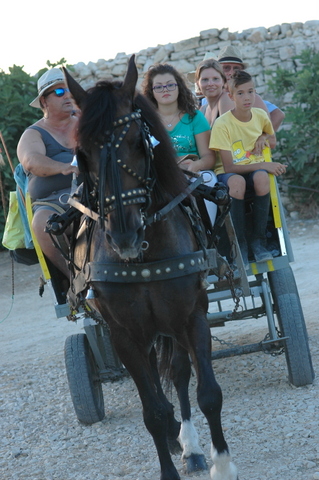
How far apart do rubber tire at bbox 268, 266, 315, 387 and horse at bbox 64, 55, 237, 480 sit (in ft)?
4.01

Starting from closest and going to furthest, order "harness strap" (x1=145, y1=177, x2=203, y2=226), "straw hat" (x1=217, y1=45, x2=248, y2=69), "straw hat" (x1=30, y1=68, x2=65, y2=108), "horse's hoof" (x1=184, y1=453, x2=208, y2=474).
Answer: "harness strap" (x1=145, y1=177, x2=203, y2=226) → "horse's hoof" (x1=184, y1=453, x2=208, y2=474) → "straw hat" (x1=30, y1=68, x2=65, y2=108) → "straw hat" (x1=217, y1=45, x2=248, y2=69)

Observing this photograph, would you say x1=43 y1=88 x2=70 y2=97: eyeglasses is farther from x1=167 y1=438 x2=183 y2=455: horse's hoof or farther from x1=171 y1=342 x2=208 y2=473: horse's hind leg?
x1=167 y1=438 x2=183 y2=455: horse's hoof

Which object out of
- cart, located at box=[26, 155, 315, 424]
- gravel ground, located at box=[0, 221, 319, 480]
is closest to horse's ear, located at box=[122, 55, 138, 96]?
cart, located at box=[26, 155, 315, 424]

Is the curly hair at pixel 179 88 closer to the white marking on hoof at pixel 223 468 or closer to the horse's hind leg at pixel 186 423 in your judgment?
the horse's hind leg at pixel 186 423

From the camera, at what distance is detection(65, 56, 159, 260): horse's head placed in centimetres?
294

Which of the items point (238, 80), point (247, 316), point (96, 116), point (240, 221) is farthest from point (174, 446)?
point (238, 80)

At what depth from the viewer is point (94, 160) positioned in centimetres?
304

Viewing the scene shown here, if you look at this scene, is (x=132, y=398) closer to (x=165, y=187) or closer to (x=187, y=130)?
(x=187, y=130)

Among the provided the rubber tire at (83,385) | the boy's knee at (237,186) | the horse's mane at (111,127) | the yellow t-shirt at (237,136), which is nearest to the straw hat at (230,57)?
the yellow t-shirt at (237,136)

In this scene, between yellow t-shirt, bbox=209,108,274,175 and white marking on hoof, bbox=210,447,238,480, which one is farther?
yellow t-shirt, bbox=209,108,274,175

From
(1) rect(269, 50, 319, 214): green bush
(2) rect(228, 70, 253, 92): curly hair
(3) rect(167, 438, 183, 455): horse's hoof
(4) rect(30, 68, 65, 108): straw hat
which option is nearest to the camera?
(3) rect(167, 438, 183, 455): horse's hoof

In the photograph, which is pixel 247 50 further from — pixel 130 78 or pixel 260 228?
pixel 130 78

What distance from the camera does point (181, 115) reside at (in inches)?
194

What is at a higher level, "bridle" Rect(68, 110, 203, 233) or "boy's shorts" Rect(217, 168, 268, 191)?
"bridle" Rect(68, 110, 203, 233)
